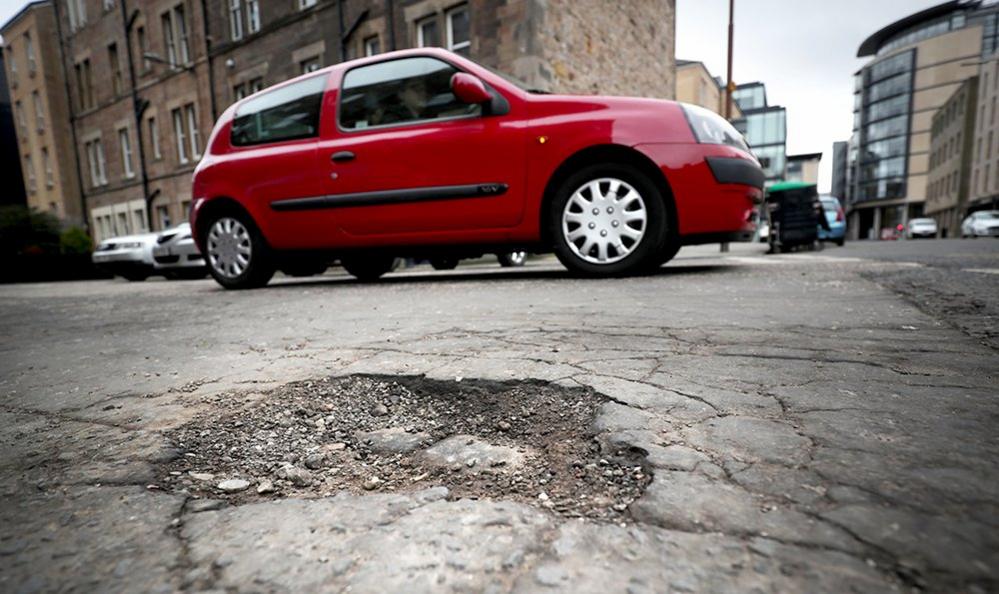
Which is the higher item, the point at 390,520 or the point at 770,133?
the point at 770,133

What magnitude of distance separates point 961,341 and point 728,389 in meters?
0.98

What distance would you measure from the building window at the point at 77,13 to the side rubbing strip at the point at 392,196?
26267 mm

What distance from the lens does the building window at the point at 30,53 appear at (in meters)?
25.7

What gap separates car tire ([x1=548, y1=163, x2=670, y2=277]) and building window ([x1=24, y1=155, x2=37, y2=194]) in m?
34.7

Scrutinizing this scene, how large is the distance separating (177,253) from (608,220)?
794cm

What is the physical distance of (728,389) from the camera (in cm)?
129

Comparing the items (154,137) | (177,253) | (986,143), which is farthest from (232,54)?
(986,143)

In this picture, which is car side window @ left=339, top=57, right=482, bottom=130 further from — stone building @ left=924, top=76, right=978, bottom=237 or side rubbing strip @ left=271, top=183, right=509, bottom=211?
stone building @ left=924, top=76, right=978, bottom=237

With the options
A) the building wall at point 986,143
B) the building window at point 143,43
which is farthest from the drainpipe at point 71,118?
the building wall at point 986,143

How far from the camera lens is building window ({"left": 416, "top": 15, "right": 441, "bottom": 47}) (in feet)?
40.5

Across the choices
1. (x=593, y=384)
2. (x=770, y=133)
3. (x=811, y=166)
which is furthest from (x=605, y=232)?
(x=811, y=166)

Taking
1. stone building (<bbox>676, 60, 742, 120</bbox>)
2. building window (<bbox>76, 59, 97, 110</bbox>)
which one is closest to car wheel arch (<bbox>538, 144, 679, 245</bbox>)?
building window (<bbox>76, 59, 97, 110</bbox>)

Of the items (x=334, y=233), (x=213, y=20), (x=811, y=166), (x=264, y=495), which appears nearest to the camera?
(x=264, y=495)

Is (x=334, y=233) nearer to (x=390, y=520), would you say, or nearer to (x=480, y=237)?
(x=480, y=237)
